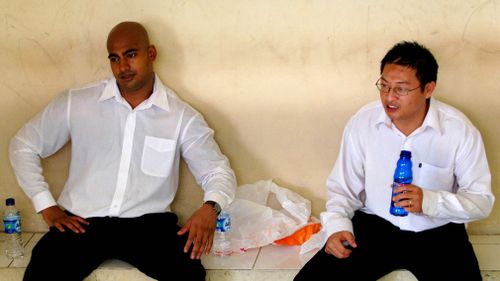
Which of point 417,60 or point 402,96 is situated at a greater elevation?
point 417,60

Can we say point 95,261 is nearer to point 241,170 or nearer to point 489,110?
point 241,170

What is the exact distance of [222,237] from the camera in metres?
3.50

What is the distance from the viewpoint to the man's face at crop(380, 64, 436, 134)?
292 centimetres

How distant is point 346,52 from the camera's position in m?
3.46

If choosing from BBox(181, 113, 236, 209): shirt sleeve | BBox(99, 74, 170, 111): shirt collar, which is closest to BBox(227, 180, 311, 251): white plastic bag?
BBox(181, 113, 236, 209): shirt sleeve

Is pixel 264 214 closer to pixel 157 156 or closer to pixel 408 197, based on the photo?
pixel 157 156

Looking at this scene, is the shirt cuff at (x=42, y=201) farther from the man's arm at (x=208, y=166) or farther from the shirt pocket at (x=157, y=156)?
the man's arm at (x=208, y=166)

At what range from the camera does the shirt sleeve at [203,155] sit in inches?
135

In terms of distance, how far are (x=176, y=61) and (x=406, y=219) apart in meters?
1.31

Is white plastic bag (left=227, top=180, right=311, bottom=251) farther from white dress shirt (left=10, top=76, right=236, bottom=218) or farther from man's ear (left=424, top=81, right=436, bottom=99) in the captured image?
man's ear (left=424, top=81, right=436, bottom=99)

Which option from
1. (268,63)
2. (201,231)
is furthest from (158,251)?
(268,63)

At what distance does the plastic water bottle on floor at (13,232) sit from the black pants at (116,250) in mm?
304

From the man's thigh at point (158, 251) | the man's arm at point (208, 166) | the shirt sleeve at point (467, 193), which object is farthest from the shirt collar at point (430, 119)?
the man's thigh at point (158, 251)

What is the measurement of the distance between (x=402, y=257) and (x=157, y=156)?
1179 mm
